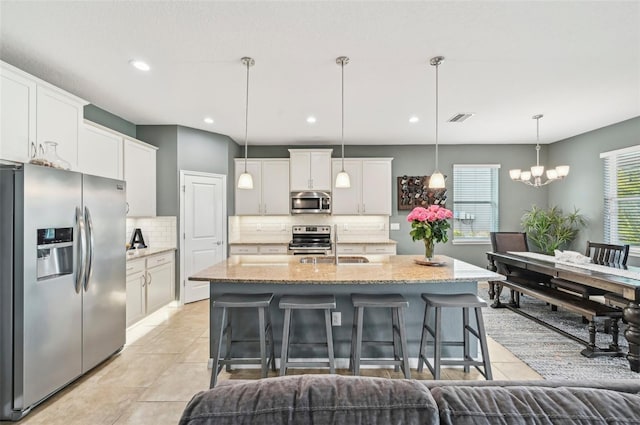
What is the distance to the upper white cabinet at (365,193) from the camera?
538 centimetres

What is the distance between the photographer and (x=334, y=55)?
2.45 metres

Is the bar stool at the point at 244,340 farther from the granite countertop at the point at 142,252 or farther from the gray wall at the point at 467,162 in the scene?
the gray wall at the point at 467,162

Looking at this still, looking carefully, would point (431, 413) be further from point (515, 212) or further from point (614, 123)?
point (515, 212)

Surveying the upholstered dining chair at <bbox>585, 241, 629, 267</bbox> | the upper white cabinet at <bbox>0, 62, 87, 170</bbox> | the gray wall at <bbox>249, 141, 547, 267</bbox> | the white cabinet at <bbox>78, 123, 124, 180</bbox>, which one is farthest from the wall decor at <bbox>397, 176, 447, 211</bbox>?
the upper white cabinet at <bbox>0, 62, 87, 170</bbox>

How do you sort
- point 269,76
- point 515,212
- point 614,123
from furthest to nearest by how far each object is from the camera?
point 515,212
point 614,123
point 269,76

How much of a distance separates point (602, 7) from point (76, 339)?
4.32 meters

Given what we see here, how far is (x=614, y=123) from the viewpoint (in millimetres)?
4320

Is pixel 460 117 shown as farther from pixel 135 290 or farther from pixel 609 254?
pixel 135 290

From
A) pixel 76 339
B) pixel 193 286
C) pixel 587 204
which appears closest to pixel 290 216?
pixel 193 286

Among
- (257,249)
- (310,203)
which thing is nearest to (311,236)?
(310,203)

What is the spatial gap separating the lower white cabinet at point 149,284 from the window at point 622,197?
6.27 m

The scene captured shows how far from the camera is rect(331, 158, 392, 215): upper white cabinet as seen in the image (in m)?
5.38

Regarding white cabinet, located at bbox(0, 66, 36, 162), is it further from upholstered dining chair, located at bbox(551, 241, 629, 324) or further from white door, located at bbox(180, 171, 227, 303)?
upholstered dining chair, located at bbox(551, 241, 629, 324)

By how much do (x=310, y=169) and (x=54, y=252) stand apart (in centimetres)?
368
